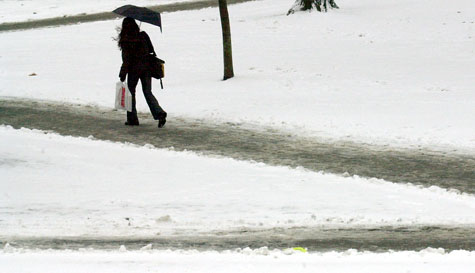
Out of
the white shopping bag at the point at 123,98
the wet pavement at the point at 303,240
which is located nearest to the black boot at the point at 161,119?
the white shopping bag at the point at 123,98

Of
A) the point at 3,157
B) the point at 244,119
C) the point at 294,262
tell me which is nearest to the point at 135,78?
the point at 244,119

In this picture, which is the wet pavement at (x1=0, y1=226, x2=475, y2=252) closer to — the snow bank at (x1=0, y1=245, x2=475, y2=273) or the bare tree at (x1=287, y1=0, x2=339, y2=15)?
the snow bank at (x1=0, y1=245, x2=475, y2=273)

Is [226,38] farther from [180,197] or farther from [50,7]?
[50,7]

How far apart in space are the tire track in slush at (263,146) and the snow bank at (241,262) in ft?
9.84

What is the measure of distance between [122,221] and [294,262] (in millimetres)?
2544

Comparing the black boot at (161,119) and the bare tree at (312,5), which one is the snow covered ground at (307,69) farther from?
the black boot at (161,119)

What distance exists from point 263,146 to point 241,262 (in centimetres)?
531

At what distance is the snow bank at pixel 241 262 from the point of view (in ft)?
19.4

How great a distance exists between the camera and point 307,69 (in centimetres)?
1761

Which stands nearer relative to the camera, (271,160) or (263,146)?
(271,160)

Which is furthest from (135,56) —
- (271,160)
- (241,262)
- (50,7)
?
(50,7)

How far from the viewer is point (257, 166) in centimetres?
1013

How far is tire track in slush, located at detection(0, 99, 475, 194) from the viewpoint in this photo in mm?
9898

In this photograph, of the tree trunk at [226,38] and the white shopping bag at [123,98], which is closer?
the white shopping bag at [123,98]
